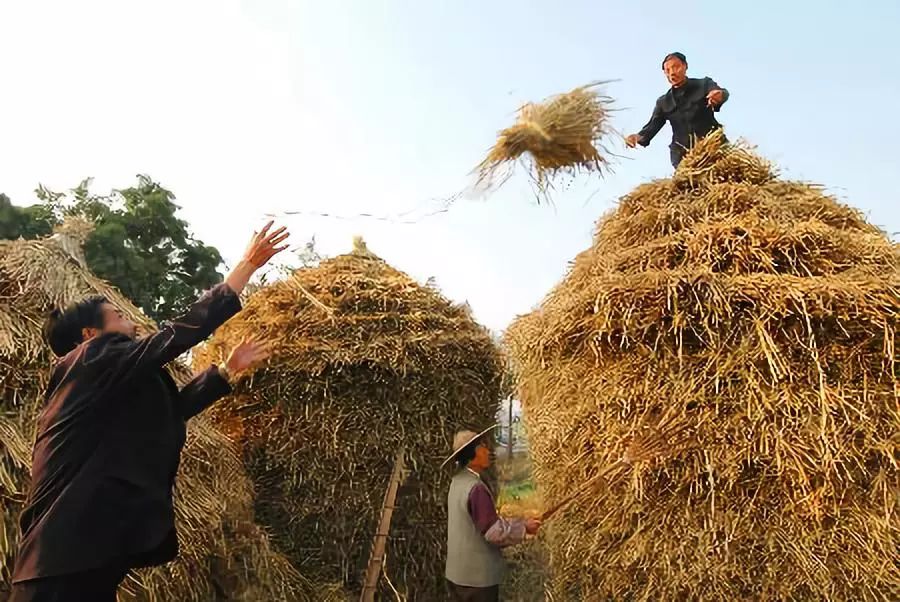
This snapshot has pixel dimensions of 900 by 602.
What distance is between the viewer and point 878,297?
3.71 metres

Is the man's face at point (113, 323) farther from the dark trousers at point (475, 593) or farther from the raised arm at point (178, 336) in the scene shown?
the dark trousers at point (475, 593)

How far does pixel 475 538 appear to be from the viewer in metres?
4.20

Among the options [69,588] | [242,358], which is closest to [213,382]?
[242,358]

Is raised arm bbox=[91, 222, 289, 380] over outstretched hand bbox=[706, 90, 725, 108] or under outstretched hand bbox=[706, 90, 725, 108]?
under

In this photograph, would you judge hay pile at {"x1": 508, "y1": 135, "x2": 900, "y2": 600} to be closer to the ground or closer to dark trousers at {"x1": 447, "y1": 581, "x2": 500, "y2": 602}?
dark trousers at {"x1": 447, "y1": 581, "x2": 500, "y2": 602}

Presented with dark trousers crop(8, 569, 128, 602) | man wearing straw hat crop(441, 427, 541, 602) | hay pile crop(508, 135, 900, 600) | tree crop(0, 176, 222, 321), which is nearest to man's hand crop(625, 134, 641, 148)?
hay pile crop(508, 135, 900, 600)

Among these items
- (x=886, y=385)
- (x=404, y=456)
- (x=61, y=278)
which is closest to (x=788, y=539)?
(x=886, y=385)

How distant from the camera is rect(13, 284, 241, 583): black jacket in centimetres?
276

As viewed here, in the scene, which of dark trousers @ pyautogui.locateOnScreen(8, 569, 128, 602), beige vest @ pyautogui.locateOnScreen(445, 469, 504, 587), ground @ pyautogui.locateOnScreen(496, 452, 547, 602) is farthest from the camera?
ground @ pyautogui.locateOnScreen(496, 452, 547, 602)

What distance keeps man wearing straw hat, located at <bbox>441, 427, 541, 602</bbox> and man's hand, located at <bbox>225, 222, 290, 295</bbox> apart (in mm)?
1789

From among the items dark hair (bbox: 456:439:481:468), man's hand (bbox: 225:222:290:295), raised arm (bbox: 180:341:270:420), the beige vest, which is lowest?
the beige vest

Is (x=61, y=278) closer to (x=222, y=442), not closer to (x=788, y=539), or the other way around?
(x=222, y=442)

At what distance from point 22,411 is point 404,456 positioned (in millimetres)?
2404

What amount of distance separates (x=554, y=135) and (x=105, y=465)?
3502mm
